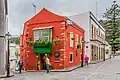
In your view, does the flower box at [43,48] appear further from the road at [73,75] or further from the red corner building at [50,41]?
the road at [73,75]

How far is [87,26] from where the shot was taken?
39.5m

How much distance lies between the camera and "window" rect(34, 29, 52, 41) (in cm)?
Result: 2900

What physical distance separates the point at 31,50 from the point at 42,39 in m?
2.14

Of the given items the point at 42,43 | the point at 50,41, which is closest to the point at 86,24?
the point at 50,41

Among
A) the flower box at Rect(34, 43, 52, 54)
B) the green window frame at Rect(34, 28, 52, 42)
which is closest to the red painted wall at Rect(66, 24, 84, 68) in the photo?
the flower box at Rect(34, 43, 52, 54)

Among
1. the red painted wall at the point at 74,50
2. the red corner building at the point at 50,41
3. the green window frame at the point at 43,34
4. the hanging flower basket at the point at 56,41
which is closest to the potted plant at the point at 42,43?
the red corner building at the point at 50,41

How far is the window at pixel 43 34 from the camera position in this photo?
95.1ft

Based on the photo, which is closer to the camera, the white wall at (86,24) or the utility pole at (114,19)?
the white wall at (86,24)

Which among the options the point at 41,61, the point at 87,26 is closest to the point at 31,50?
the point at 41,61

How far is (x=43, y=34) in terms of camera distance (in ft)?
96.7

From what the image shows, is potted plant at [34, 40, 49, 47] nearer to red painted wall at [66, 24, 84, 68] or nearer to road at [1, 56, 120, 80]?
red painted wall at [66, 24, 84, 68]

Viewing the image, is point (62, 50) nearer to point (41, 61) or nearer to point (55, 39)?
point (55, 39)

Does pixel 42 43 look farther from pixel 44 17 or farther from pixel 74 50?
pixel 74 50

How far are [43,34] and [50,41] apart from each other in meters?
1.28
